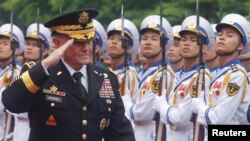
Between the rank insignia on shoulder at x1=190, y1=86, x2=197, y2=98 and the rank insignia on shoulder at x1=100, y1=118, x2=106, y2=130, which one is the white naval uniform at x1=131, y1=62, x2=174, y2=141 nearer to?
the rank insignia on shoulder at x1=190, y1=86, x2=197, y2=98

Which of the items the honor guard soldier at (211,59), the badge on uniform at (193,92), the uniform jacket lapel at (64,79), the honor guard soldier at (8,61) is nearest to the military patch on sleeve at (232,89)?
the badge on uniform at (193,92)

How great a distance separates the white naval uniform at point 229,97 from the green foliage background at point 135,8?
504cm

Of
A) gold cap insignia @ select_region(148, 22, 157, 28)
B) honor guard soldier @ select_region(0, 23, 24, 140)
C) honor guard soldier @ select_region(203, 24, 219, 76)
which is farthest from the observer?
honor guard soldier @ select_region(0, 23, 24, 140)

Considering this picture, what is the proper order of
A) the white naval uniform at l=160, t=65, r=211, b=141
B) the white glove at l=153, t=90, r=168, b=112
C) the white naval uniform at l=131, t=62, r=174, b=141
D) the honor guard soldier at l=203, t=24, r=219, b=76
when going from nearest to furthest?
the white naval uniform at l=160, t=65, r=211, b=141 < the white glove at l=153, t=90, r=168, b=112 < the honor guard soldier at l=203, t=24, r=219, b=76 < the white naval uniform at l=131, t=62, r=174, b=141

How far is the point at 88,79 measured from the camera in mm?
9156

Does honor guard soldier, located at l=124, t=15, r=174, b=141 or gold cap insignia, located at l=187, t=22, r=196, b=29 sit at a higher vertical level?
gold cap insignia, located at l=187, t=22, r=196, b=29

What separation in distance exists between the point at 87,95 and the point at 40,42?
261 inches

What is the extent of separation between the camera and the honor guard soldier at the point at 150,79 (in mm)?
13961

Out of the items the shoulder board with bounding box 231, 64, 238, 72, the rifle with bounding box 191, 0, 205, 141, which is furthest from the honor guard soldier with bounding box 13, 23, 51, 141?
→ the shoulder board with bounding box 231, 64, 238, 72

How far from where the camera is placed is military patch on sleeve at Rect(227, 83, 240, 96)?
11867mm

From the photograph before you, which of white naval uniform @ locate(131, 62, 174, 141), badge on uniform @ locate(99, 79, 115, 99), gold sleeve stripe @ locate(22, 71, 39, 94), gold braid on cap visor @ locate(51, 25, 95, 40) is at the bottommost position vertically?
white naval uniform @ locate(131, 62, 174, 141)

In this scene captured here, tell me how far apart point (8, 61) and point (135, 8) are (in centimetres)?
542

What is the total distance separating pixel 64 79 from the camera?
906cm

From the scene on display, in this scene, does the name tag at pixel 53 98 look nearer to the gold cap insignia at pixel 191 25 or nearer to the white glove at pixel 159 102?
the white glove at pixel 159 102
